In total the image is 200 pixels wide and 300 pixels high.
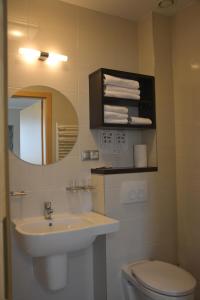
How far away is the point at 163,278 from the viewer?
1.78 meters

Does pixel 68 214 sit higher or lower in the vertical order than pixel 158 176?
lower

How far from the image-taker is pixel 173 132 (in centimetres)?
238

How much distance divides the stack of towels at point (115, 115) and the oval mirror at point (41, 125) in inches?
10.1

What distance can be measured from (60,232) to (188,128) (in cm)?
135

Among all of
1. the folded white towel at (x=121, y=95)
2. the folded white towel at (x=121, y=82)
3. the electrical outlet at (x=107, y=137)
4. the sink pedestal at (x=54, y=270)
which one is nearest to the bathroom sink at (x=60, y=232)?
the sink pedestal at (x=54, y=270)

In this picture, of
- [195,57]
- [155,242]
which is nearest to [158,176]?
[155,242]

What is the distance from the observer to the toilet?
1638 mm

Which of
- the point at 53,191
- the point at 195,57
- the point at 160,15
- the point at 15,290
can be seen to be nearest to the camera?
the point at 15,290

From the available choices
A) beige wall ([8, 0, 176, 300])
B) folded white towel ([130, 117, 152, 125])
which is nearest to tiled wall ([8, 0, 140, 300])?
beige wall ([8, 0, 176, 300])

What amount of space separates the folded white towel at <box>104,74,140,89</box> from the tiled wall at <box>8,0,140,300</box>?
23 cm

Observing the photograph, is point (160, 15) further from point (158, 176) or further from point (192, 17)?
point (158, 176)

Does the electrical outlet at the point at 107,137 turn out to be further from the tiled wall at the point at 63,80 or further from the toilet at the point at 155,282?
the toilet at the point at 155,282

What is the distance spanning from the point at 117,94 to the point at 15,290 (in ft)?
5.28

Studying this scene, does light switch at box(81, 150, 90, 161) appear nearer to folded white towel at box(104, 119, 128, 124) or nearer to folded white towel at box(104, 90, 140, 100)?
folded white towel at box(104, 119, 128, 124)
